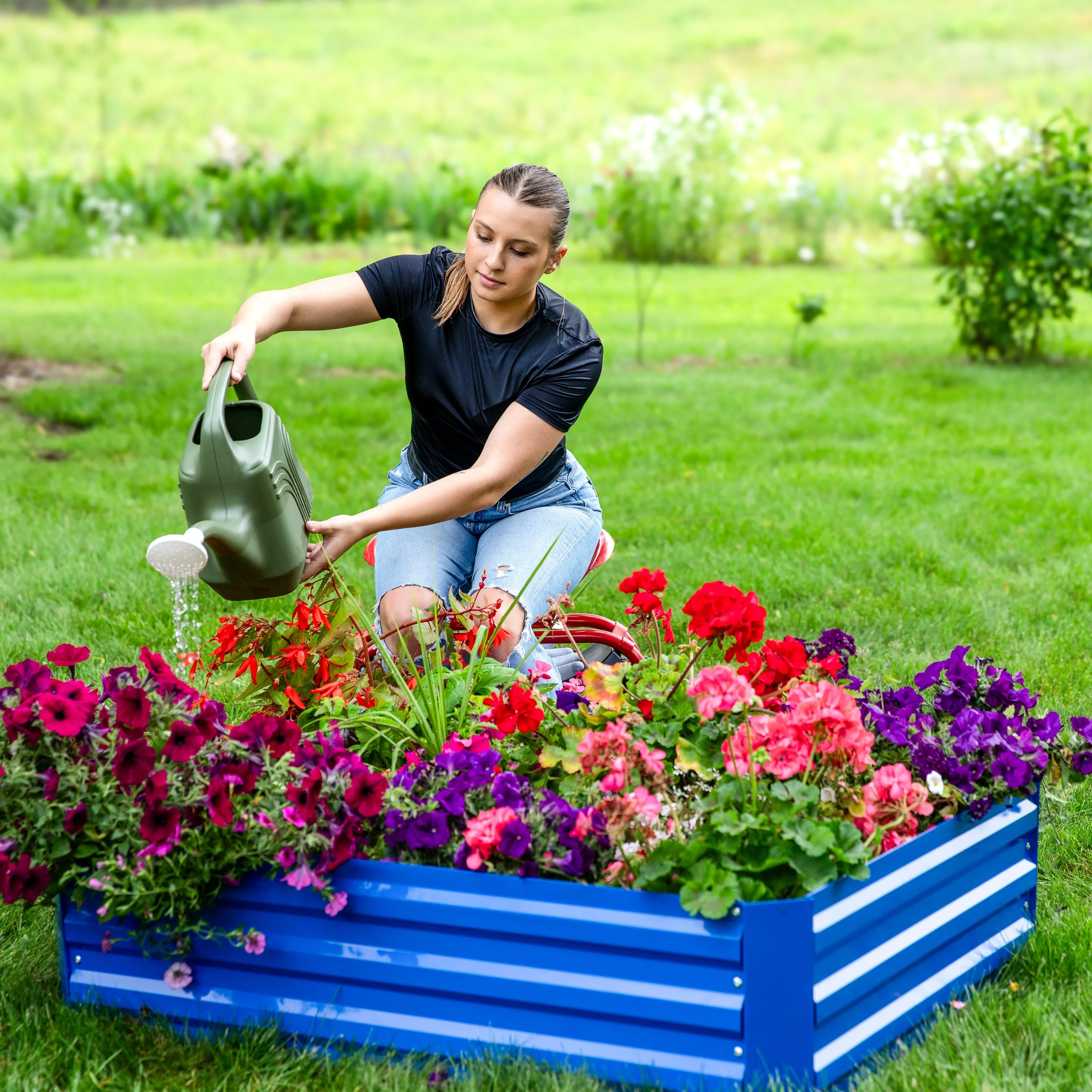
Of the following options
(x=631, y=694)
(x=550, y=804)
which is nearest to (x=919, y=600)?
(x=631, y=694)

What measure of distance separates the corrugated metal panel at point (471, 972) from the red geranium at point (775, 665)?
0.61m

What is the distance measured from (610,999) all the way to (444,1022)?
27 centimetres

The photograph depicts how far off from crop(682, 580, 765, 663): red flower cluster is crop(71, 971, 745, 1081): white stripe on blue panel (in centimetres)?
68

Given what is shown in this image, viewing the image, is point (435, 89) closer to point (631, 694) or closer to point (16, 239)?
point (16, 239)

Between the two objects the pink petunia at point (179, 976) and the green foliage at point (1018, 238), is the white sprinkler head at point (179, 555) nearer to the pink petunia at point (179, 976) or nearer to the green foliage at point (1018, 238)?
the pink petunia at point (179, 976)

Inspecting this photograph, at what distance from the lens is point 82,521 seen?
471 centimetres

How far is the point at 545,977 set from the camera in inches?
71.7

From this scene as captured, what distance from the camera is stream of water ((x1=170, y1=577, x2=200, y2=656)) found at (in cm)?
224

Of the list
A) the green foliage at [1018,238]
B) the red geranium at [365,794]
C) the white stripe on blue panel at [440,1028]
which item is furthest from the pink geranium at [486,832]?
the green foliage at [1018,238]

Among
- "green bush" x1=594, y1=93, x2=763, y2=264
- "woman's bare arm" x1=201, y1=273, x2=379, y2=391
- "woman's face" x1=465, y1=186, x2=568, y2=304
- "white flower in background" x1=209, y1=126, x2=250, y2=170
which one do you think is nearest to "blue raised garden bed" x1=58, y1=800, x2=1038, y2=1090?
"woman's bare arm" x1=201, y1=273, x2=379, y2=391

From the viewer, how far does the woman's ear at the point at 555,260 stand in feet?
9.04

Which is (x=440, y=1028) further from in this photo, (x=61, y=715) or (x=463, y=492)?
(x=463, y=492)

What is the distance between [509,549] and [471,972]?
1159 millimetres

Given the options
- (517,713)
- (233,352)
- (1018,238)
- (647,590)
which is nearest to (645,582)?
(647,590)
